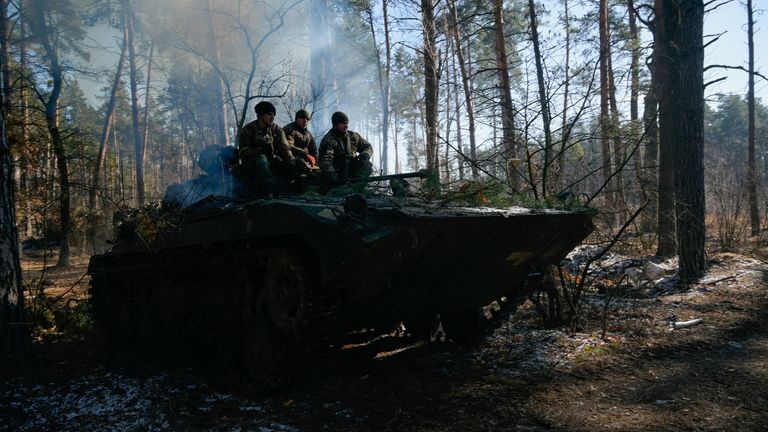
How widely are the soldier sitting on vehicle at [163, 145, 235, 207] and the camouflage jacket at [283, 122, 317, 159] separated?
0.70 m

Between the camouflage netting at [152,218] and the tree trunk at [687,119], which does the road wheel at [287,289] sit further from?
the tree trunk at [687,119]

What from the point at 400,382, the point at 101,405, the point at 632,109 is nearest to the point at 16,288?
the point at 101,405

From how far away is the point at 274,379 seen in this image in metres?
4.71

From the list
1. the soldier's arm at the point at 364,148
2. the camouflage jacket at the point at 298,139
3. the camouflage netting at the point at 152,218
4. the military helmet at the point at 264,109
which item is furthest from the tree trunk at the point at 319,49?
the camouflage netting at the point at 152,218

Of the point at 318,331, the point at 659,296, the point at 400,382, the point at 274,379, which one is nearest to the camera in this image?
the point at 318,331

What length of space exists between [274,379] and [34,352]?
126 inches

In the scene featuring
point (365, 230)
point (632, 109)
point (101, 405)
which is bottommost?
point (101, 405)

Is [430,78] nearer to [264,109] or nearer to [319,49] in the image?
[319,49]

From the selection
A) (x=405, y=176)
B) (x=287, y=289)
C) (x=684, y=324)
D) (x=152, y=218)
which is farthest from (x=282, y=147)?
(x=684, y=324)

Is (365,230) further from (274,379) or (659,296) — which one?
(659,296)

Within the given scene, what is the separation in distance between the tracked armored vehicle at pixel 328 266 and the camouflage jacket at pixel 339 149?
3.94 ft

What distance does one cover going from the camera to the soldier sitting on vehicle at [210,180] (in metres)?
6.49

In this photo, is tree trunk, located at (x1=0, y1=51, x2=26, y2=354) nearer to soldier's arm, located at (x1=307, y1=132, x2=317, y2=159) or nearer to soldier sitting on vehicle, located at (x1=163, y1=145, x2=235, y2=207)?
soldier sitting on vehicle, located at (x1=163, y1=145, x2=235, y2=207)

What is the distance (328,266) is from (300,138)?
3.29 m
